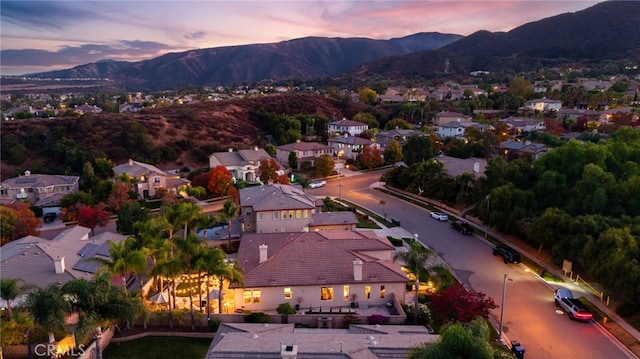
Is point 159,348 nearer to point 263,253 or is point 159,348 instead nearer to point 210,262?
point 210,262

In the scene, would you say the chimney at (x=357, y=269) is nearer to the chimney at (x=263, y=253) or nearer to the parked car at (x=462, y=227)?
the chimney at (x=263, y=253)

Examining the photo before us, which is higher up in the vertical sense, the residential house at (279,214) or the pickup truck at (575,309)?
the residential house at (279,214)

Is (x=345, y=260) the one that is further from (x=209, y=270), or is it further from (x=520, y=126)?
(x=520, y=126)

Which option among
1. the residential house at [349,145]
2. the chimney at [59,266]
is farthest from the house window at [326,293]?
the residential house at [349,145]

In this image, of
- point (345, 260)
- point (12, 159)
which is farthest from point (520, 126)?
point (12, 159)

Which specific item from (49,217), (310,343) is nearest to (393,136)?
(49,217)

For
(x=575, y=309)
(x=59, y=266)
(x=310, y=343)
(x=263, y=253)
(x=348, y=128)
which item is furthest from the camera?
(x=348, y=128)
